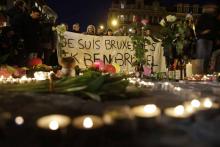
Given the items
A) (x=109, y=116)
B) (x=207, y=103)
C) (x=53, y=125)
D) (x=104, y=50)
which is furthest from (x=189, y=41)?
(x=53, y=125)

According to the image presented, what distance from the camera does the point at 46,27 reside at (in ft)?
29.2

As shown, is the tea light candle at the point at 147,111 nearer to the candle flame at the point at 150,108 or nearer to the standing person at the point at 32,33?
the candle flame at the point at 150,108

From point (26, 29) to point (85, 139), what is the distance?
661cm

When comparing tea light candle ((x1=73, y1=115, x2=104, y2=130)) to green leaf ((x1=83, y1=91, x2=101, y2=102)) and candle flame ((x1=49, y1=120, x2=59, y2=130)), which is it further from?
green leaf ((x1=83, y1=91, x2=101, y2=102))

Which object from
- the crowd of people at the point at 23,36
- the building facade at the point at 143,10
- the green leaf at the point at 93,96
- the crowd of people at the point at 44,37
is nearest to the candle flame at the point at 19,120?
the green leaf at the point at 93,96

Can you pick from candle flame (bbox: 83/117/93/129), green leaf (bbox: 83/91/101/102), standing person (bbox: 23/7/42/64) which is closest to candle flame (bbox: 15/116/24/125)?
candle flame (bbox: 83/117/93/129)

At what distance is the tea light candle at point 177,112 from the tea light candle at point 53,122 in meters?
0.40

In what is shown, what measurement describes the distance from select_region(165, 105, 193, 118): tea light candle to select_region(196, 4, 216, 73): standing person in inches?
280

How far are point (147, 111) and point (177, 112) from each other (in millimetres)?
125

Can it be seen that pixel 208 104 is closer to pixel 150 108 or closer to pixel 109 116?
pixel 150 108

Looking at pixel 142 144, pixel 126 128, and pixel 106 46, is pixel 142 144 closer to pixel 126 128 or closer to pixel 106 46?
pixel 126 128

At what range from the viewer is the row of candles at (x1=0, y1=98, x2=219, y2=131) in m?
1.75

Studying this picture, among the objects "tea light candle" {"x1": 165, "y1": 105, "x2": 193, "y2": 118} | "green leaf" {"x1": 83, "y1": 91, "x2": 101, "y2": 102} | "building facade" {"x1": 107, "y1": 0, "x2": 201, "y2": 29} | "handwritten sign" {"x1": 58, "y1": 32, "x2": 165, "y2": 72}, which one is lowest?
"tea light candle" {"x1": 165, "y1": 105, "x2": 193, "y2": 118}

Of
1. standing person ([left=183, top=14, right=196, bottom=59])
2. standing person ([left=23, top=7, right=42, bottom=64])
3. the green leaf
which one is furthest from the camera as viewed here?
standing person ([left=183, top=14, right=196, bottom=59])
